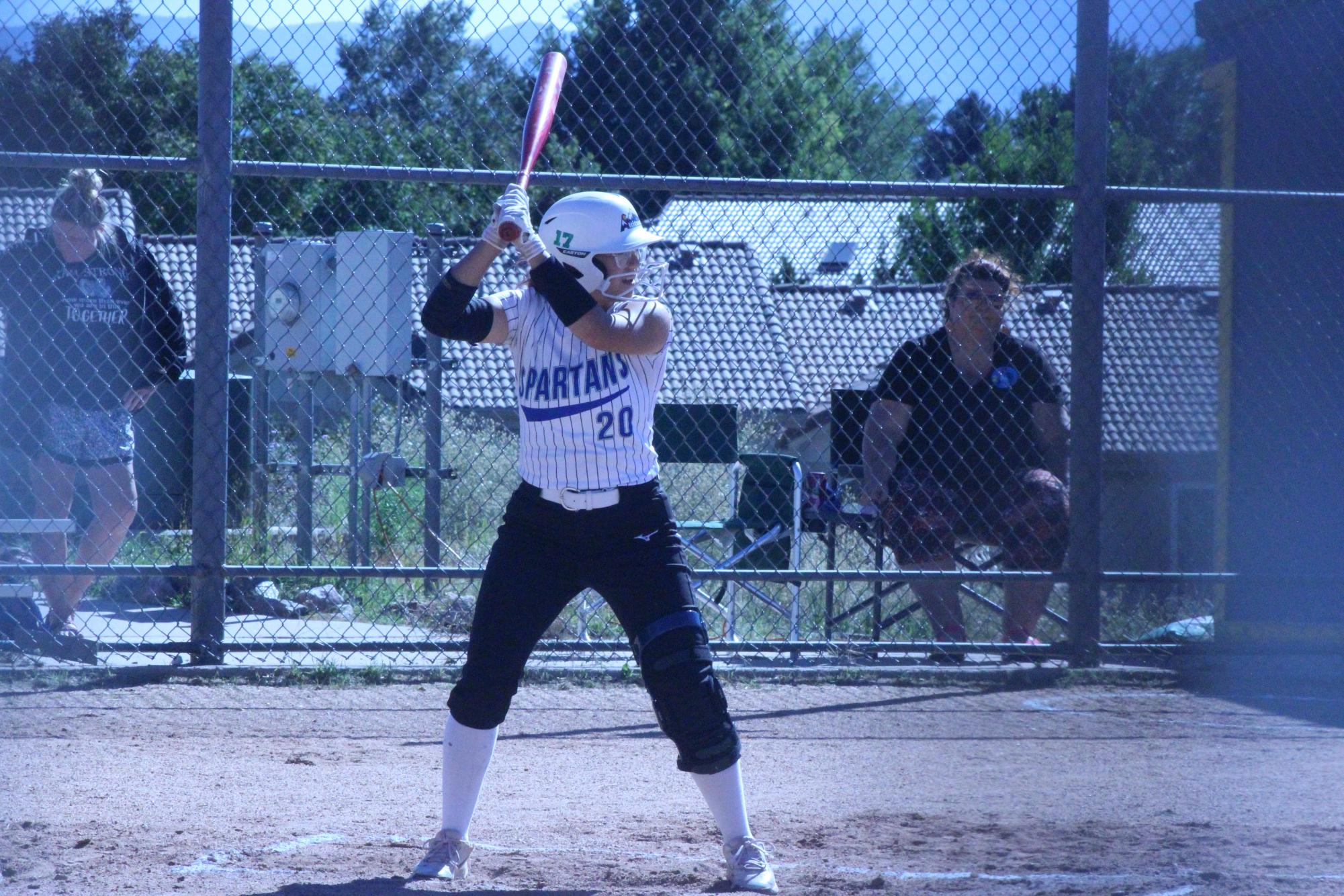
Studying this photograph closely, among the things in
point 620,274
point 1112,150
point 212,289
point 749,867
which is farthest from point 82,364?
point 1112,150

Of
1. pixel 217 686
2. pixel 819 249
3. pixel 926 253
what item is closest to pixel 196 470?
pixel 217 686

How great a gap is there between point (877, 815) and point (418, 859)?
1345mm

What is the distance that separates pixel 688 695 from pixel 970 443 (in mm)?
2940

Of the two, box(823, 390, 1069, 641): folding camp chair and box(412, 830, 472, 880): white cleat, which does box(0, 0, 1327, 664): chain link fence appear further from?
box(412, 830, 472, 880): white cleat

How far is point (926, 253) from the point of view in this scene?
1314 centimetres

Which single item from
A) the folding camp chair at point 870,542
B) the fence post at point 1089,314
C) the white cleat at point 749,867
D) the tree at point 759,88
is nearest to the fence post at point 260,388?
the tree at point 759,88

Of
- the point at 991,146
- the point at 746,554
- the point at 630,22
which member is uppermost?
the point at 630,22

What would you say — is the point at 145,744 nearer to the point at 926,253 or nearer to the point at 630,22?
the point at 630,22

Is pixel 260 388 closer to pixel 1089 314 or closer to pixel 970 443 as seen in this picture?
pixel 970 443

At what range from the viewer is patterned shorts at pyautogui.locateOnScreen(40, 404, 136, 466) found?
17.8 feet

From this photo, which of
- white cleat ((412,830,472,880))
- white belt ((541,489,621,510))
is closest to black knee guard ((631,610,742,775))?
white belt ((541,489,621,510))

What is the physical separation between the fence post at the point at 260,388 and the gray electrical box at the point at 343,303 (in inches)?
2.1

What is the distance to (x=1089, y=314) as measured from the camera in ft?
18.8

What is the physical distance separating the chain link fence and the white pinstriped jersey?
46.6 inches
